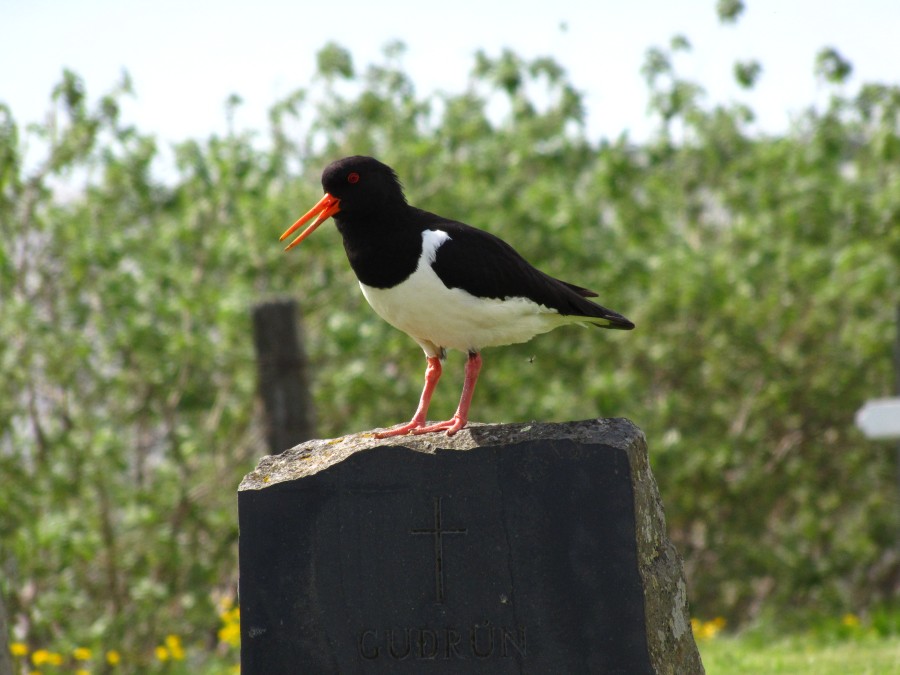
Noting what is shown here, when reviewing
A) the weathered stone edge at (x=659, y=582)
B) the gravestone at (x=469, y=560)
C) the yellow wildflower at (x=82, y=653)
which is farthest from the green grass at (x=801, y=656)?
the yellow wildflower at (x=82, y=653)

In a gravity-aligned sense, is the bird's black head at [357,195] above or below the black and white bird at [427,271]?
above

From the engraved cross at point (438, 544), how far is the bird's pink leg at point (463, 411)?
34cm

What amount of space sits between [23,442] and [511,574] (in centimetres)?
501

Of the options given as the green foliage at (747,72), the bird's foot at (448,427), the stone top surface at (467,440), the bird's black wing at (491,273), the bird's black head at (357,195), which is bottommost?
the stone top surface at (467,440)

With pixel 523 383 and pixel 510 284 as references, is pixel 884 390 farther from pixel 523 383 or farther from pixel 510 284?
pixel 510 284

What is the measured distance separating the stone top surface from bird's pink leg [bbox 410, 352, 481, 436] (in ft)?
0.10

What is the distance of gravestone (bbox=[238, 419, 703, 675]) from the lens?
4.48 m

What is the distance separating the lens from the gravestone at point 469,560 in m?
4.48

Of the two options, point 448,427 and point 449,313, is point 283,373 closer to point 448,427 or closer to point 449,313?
point 448,427

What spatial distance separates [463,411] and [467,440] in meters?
0.20

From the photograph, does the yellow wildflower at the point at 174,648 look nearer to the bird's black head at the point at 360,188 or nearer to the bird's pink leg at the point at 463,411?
the bird's pink leg at the point at 463,411

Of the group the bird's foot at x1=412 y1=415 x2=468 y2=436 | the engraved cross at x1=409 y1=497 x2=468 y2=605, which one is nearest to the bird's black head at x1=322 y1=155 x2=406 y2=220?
the bird's foot at x1=412 y1=415 x2=468 y2=436

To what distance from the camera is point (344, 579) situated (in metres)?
4.63

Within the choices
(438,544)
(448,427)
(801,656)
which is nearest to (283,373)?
(448,427)
